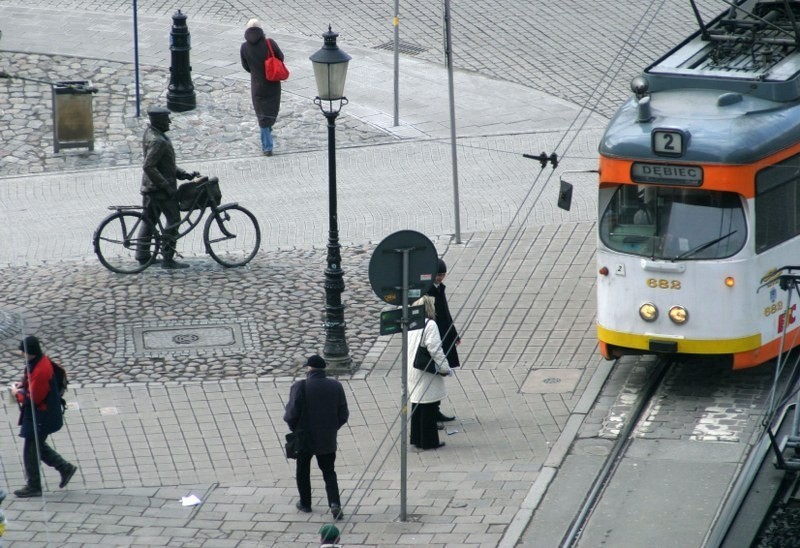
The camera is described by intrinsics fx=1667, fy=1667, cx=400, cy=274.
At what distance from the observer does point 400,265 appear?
41.2 feet

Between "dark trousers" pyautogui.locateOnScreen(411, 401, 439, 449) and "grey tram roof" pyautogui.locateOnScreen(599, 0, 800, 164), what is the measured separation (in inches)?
109

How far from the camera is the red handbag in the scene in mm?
22125

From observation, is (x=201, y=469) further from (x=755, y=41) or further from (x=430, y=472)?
(x=755, y=41)

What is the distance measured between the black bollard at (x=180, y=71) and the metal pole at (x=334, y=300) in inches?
329

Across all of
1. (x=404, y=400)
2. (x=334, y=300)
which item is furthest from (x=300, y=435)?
(x=334, y=300)

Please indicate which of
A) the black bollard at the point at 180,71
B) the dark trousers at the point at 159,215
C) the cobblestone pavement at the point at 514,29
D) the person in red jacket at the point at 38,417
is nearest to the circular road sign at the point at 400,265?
the person in red jacket at the point at 38,417

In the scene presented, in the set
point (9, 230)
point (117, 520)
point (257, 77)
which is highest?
point (257, 77)

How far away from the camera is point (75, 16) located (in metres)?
26.9

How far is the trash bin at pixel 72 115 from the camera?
21.8 metres

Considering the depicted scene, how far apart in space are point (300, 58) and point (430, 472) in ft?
42.3

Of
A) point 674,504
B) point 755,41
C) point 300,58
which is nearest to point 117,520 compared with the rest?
point 674,504

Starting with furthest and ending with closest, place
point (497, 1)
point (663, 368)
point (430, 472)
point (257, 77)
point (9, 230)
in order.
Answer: point (497, 1)
point (257, 77)
point (9, 230)
point (663, 368)
point (430, 472)

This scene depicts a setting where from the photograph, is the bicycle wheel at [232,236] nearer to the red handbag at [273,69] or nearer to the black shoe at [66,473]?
the red handbag at [273,69]

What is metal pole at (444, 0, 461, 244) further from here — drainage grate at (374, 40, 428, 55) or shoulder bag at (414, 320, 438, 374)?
drainage grate at (374, 40, 428, 55)
